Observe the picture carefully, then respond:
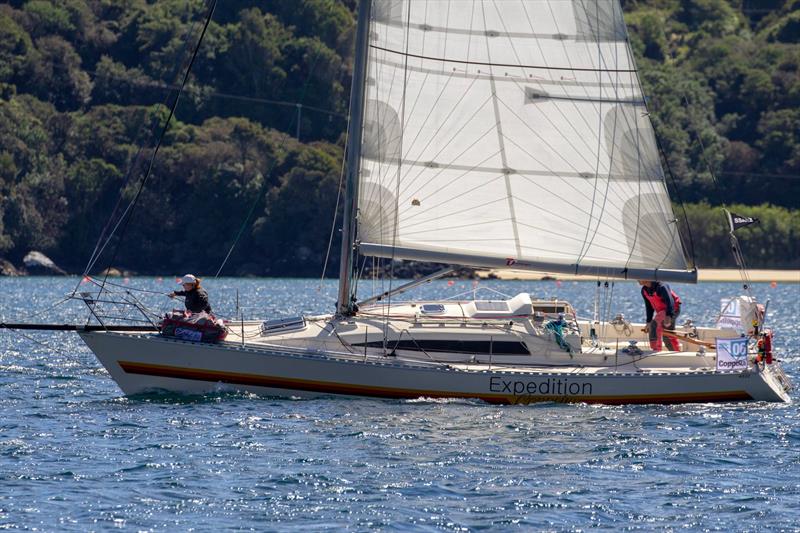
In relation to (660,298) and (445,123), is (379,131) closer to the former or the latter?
(445,123)

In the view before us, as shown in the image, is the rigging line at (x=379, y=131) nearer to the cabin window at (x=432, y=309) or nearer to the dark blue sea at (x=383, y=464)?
the cabin window at (x=432, y=309)

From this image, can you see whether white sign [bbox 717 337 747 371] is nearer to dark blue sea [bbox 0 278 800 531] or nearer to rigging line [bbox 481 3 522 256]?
dark blue sea [bbox 0 278 800 531]

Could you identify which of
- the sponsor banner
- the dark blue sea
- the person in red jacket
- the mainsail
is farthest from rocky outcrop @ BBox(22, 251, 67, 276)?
the person in red jacket

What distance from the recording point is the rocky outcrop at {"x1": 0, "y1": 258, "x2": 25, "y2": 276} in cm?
9325

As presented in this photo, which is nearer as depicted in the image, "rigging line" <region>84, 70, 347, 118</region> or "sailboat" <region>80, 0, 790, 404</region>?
"sailboat" <region>80, 0, 790, 404</region>

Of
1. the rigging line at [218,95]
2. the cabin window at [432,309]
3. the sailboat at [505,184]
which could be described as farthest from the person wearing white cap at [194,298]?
the rigging line at [218,95]

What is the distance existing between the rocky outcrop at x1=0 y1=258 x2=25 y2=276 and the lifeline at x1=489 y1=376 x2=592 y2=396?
242 ft

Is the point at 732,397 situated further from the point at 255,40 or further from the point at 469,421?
the point at 255,40

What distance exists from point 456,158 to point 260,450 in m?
7.74

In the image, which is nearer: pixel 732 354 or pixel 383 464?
pixel 383 464

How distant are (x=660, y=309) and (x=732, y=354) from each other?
6.71 ft

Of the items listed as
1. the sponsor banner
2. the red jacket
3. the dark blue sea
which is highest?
the red jacket

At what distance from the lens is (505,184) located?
25953 millimetres

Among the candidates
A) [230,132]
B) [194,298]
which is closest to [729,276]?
[230,132]
